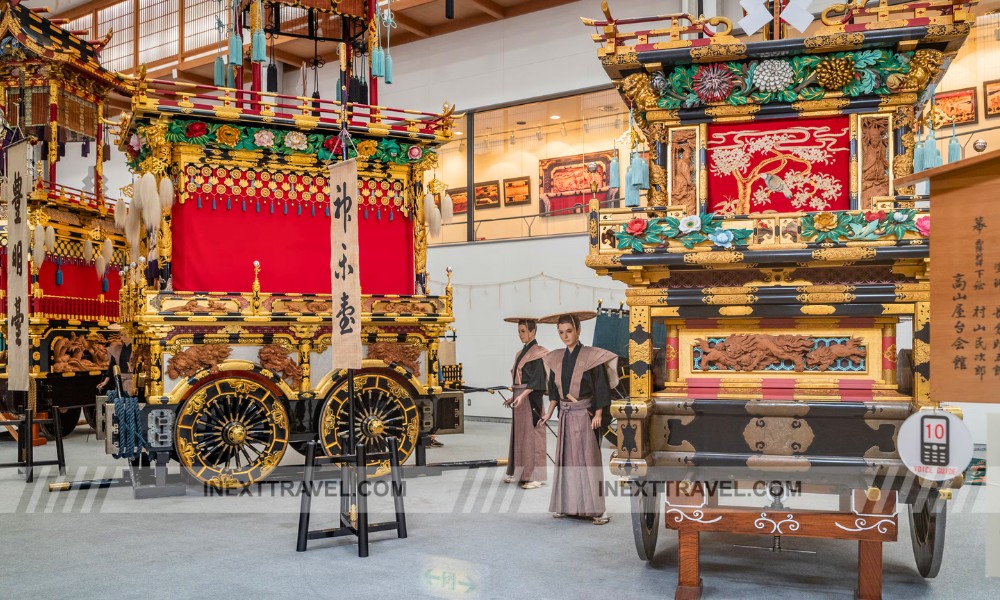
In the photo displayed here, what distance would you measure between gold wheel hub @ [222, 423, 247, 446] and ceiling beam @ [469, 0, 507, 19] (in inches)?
327

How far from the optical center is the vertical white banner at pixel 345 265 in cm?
541

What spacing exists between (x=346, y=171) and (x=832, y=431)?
3.30 metres

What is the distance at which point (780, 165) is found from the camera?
16.2ft

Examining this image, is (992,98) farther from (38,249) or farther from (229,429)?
(38,249)

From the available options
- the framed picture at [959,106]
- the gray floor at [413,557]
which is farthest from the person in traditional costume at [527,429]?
the framed picture at [959,106]

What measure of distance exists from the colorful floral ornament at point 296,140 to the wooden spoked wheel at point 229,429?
91.5 inches

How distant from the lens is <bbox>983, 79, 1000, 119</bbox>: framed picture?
32.7ft

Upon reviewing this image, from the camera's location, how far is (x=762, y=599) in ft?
14.4

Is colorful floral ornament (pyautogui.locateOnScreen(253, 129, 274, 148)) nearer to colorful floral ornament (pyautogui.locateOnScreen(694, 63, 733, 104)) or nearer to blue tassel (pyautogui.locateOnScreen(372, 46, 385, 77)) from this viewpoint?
blue tassel (pyautogui.locateOnScreen(372, 46, 385, 77))

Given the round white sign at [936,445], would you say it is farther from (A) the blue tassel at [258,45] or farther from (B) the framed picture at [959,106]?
(B) the framed picture at [959,106]

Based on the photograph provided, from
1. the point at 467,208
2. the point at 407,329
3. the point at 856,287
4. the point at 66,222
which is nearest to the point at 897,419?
the point at 856,287

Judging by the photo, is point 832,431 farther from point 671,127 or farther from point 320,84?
point 320,84

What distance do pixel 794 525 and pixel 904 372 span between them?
1031 millimetres

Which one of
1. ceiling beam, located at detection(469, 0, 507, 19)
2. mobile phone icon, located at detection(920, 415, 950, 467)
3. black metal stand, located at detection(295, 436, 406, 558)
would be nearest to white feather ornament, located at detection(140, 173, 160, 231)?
black metal stand, located at detection(295, 436, 406, 558)
